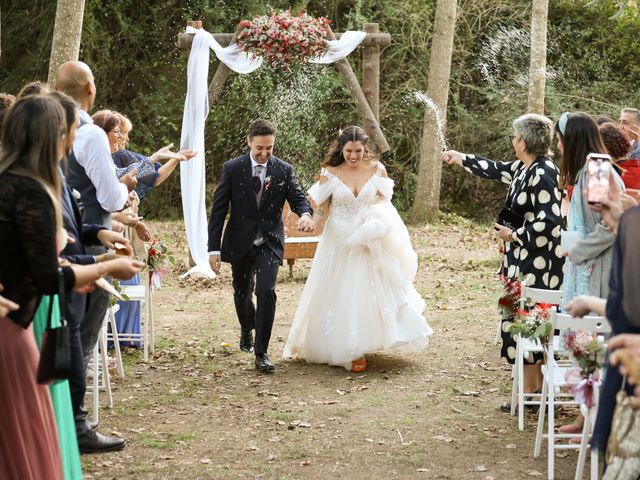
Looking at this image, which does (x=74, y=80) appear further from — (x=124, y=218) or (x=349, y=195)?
(x=349, y=195)

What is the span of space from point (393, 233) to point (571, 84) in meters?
12.2

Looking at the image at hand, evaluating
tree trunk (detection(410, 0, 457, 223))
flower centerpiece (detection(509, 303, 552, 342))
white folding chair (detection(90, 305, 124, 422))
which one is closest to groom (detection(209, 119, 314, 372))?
white folding chair (detection(90, 305, 124, 422))

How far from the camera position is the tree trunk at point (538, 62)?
14.1 metres

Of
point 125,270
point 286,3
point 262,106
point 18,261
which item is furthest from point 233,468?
point 286,3

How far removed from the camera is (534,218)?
21.6 ft

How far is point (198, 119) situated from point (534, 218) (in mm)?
6009

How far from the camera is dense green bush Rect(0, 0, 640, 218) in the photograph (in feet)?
61.3

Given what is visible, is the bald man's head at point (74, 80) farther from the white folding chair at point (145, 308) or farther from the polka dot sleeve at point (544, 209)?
the polka dot sleeve at point (544, 209)

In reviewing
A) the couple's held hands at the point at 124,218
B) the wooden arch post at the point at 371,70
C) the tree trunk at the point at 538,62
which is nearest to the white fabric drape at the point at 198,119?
the wooden arch post at the point at 371,70

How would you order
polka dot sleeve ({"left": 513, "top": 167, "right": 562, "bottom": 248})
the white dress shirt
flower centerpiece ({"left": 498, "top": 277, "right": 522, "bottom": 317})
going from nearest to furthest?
the white dress shirt < flower centerpiece ({"left": 498, "top": 277, "right": 522, "bottom": 317}) < polka dot sleeve ({"left": 513, "top": 167, "right": 562, "bottom": 248})

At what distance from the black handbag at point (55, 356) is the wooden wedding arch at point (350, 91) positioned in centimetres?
831

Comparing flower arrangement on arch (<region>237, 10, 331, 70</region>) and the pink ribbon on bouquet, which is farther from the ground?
flower arrangement on arch (<region>237, 10, 331, 70</region>)

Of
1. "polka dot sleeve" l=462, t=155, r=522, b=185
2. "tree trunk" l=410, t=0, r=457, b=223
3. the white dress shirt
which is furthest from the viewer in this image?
"tree trunk" l=410, t=0, r=457, b=223

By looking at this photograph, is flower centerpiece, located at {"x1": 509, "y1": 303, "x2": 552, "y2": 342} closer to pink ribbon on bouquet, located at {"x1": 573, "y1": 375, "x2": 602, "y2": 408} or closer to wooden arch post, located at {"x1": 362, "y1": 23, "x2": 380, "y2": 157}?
pink ribbon on bouquet, located at {"x1": 573, "y1": 375, "x2": 602, "y2": 408}
